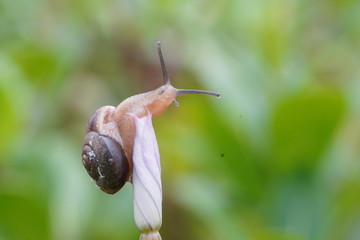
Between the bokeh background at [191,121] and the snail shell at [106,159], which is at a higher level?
the bokeh background at [191,121]

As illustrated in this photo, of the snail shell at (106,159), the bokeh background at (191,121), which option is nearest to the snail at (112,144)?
the snail shell at (106,159)

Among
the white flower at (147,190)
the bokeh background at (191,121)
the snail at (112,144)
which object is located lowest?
the white flower at (147,190)

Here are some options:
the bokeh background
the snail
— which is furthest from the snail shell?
the bokeh background

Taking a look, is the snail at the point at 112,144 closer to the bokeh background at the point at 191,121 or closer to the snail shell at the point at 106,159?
the snail shell at the point at 106,159

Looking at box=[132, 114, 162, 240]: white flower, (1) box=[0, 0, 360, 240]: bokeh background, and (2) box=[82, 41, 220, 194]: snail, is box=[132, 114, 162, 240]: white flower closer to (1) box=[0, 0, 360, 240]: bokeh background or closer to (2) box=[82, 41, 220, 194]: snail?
(2) box=[82, 41, 220, 194]: snail

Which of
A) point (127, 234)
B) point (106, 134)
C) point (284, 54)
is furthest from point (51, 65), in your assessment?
point (106, 134)

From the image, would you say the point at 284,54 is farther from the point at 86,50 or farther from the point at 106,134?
the point at 106,134
